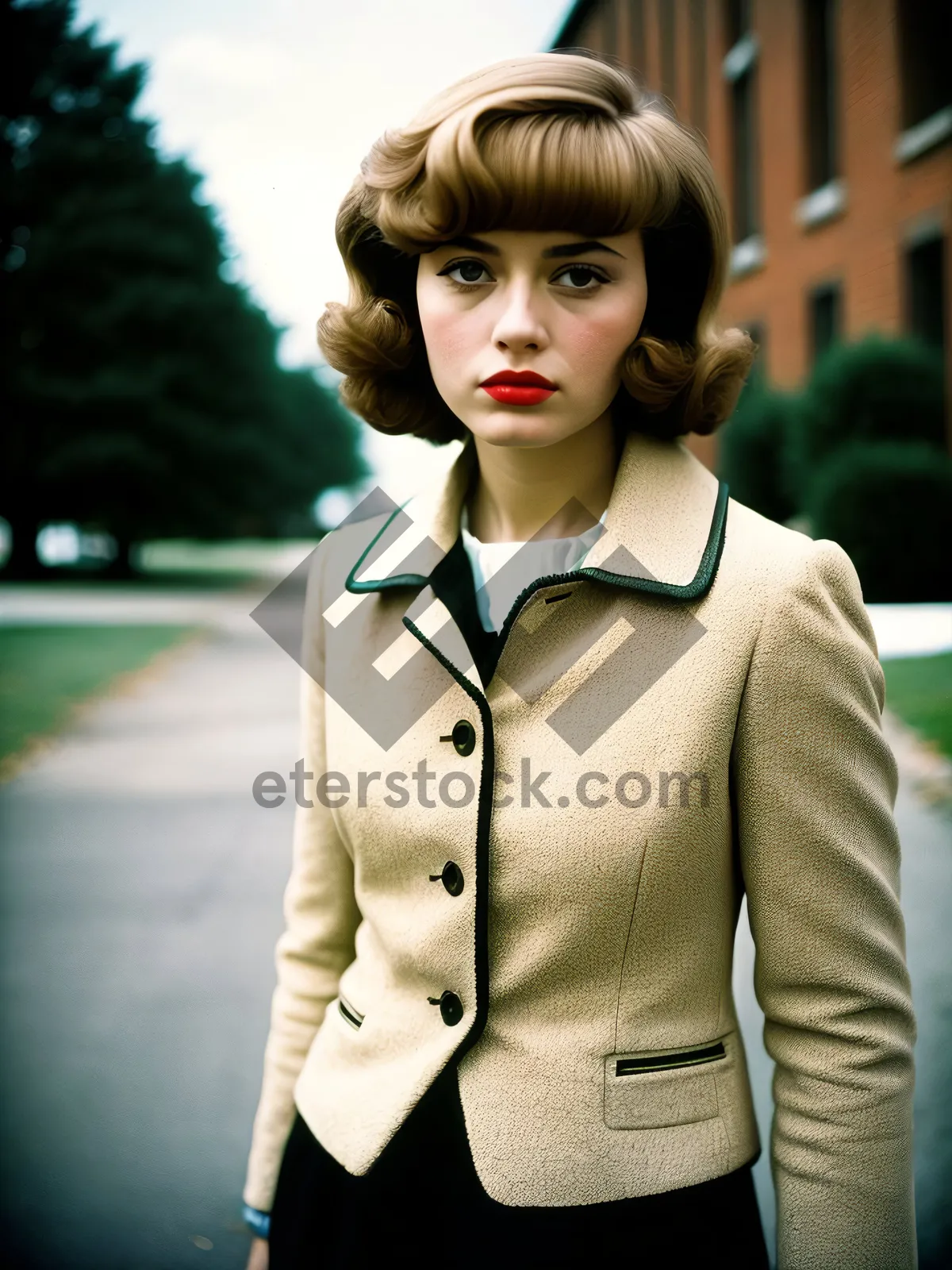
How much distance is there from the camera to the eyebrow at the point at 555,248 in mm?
927

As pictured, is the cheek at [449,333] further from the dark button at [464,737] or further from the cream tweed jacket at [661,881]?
the dark button at [464,737]

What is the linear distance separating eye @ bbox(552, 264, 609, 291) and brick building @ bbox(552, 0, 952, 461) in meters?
1.07

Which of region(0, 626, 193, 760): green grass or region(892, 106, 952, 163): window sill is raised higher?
region(892, 106, 952, 163): window sill

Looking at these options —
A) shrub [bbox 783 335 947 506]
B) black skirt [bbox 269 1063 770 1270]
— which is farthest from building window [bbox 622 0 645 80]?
black skirt [bbox 269 1063 770 1270]

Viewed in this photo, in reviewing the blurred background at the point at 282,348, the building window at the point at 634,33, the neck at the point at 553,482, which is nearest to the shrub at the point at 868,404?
the blurred background at the point at 282,348

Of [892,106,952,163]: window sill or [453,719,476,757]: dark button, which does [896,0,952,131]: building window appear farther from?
[453,719,476,757]: dark button

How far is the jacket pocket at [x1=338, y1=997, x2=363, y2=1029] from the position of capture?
1.12 metres

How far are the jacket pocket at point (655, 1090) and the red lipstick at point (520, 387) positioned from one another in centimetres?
62

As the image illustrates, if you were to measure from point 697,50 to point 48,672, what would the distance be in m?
2.75

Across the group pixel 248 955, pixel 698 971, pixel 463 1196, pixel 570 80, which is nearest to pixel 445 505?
pixel 570 80

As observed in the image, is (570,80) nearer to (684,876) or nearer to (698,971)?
(684,876)

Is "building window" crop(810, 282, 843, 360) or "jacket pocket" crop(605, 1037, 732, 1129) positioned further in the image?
"building window" crop(810, 282, 843, 360)

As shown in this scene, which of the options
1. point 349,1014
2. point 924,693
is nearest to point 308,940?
point 349,1014

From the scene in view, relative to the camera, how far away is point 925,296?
2.32m
